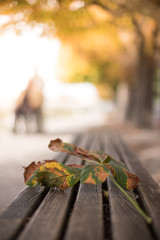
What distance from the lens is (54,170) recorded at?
2154 mm

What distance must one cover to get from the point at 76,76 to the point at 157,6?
1976cm

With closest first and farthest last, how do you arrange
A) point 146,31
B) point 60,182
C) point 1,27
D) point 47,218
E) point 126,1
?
1. point 47,218
2. point 60,182
3. point 126,1
4. point 1,27
5. point 146,31

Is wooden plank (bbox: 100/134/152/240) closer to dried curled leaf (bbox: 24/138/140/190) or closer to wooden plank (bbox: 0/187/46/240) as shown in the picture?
dried curled leaf (bbox: 24/138/140/190)

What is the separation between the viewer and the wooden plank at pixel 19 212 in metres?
1.57

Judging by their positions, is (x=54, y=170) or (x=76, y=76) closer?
(x=54, y=170)

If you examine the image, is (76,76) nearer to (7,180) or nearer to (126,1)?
(126,1)

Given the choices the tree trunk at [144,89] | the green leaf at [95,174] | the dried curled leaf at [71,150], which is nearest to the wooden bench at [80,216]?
the green leaf at [95,174]

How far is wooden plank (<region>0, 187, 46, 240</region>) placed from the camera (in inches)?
61.7

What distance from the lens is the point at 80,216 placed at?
175 cm

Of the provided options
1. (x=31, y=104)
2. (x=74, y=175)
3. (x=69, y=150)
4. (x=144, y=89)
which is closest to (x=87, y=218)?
(x=74, y=175)

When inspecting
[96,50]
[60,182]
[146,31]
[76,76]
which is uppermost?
[76,76]

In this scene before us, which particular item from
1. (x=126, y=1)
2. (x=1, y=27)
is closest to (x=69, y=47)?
(x=1, y=27)

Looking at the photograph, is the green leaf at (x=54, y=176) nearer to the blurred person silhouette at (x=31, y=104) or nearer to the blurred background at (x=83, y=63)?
the blurred background at (x=83, y=63)

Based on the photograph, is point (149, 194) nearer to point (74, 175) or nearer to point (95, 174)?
point (95, 174)
